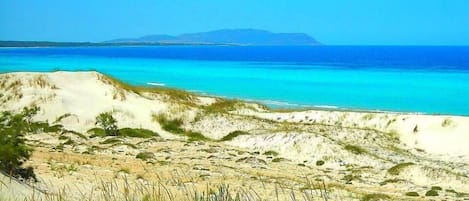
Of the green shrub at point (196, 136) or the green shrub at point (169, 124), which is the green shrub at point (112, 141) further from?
the green shrub at point (169, 124)

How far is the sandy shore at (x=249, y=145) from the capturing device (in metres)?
21.6

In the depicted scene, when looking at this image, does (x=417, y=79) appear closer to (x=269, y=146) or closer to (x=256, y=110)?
(x=256, y=110)

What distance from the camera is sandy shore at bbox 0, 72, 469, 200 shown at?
70.9 feet

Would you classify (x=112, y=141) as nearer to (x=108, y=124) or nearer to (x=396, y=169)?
(x=108, y=124)

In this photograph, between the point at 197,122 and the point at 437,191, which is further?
the point at 197,122

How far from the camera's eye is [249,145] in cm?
3434

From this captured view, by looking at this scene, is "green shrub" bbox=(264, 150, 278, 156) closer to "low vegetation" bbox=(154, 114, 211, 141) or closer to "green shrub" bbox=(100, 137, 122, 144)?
"low vegetation" bbox=(154, 114, 211, 141)

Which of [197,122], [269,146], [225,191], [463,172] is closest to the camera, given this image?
[225,191]

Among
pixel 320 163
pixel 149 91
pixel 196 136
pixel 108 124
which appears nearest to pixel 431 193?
pixel 320 163

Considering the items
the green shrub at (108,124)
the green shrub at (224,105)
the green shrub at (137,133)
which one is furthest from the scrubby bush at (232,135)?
the green shrub at (224,105)

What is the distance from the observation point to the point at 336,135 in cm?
3672

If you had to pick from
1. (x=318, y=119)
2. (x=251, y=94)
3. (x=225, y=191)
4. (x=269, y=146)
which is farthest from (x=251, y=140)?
(x=251, y=94)

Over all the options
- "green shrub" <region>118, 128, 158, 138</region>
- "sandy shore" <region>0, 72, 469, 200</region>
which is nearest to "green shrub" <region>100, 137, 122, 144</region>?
"sandy shore" <region>0, 72, 469, 200</region>

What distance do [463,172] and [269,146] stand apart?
9219 millimetres
